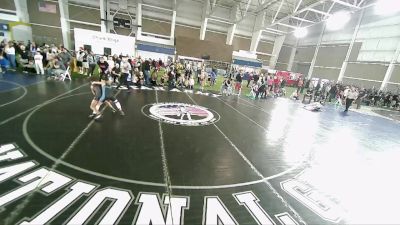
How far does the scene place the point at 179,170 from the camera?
163 inches

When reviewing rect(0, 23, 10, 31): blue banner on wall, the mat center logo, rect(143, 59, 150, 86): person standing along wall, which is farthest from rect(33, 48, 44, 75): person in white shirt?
rect(0, 23, 10, 31): blue banner on wall

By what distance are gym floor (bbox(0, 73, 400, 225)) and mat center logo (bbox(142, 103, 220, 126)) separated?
0.10 m

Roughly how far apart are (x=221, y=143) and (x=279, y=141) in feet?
6.96

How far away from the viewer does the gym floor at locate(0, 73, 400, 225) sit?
3082 millimetres

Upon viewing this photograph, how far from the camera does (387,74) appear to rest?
22609 millimetres

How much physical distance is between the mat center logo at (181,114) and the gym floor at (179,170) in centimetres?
10

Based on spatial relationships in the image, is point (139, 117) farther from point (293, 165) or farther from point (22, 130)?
point (293, 165)

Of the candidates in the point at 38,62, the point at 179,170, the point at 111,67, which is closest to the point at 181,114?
the point at 179,170

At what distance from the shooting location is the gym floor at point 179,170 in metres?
3.08

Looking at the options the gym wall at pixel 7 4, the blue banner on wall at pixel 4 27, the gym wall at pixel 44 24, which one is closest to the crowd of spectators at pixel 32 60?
the blue banner on wall at pixel 4 27

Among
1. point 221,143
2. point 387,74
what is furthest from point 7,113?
point 387,74

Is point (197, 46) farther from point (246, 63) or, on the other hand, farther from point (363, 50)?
point (363, 50)

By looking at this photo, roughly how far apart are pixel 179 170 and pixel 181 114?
409 centimetres

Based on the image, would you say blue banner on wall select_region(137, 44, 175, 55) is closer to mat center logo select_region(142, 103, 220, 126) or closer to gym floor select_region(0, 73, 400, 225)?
mat center logo select_region(142, 103, 220, 126)
